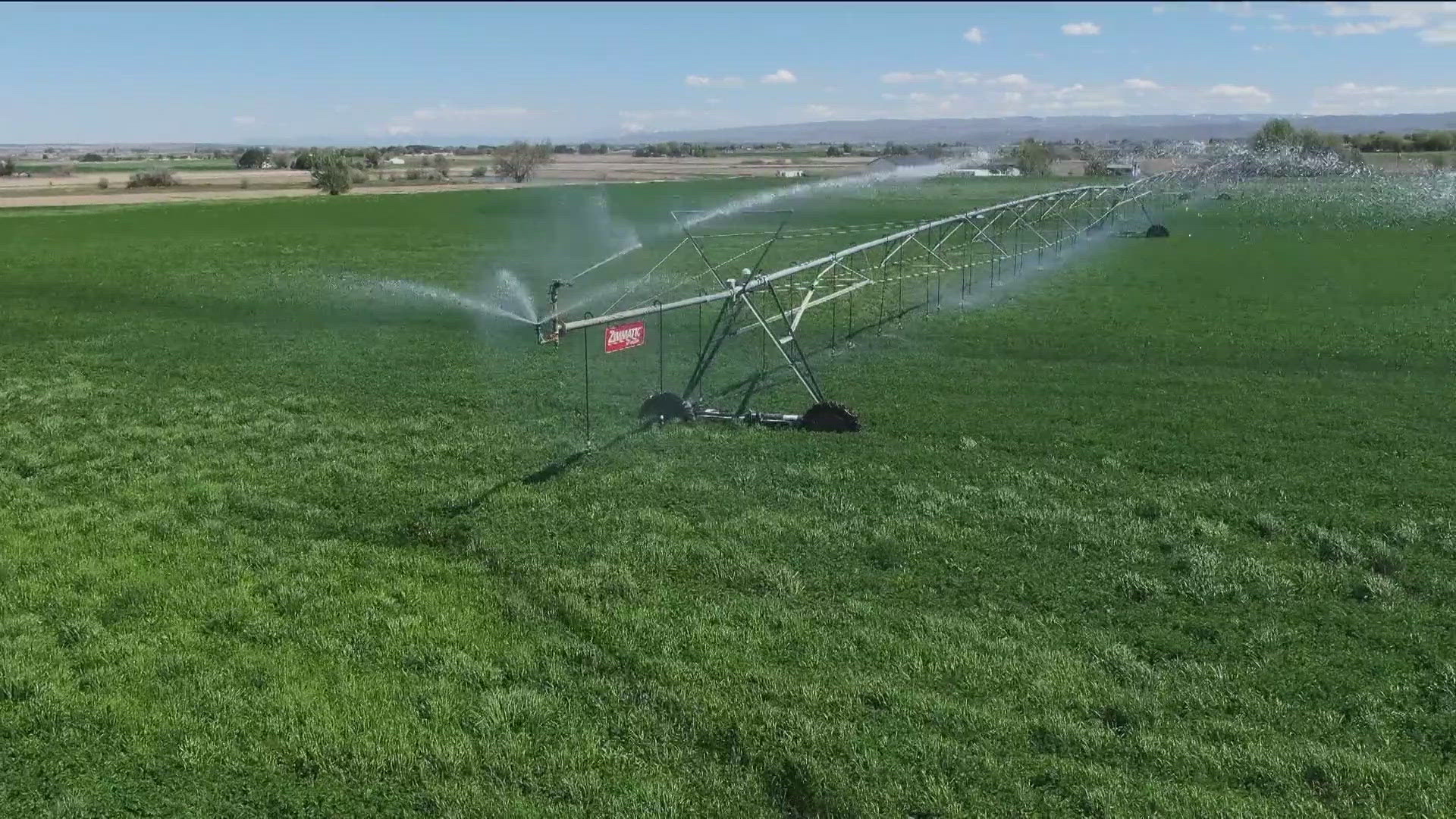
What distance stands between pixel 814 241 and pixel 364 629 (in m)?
40.3

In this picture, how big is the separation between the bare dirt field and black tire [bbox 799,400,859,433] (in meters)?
19.1

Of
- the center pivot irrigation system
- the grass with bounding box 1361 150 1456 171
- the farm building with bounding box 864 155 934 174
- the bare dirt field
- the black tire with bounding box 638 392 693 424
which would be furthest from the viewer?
the grass with bounding box 1361 150 1456 171

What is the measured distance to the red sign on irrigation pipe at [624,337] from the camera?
13.6 m

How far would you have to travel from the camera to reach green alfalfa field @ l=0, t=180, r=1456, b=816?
764cm

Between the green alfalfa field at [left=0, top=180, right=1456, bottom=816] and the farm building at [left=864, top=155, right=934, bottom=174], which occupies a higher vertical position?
the farm building at [left=864, top=155, right=934, bottom=174]

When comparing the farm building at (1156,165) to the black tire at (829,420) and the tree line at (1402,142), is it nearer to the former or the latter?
the tree line at (1402,142)

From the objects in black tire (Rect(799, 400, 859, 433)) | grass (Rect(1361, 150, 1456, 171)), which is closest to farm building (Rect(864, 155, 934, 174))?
black tire (Rect(799, 400, 859, 433))

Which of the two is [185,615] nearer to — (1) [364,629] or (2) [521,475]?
(1) [364,629]

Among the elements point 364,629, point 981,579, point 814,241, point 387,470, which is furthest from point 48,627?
point 814,241

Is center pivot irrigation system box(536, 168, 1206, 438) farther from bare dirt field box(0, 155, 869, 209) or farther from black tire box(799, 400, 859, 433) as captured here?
bare dirt field box(0, 155, 869, 209)

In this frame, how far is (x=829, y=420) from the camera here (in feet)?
53.8

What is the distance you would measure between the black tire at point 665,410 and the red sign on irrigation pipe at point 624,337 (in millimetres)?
2744

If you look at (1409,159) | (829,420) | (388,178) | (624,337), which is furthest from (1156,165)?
(388,178)

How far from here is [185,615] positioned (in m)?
10.2
